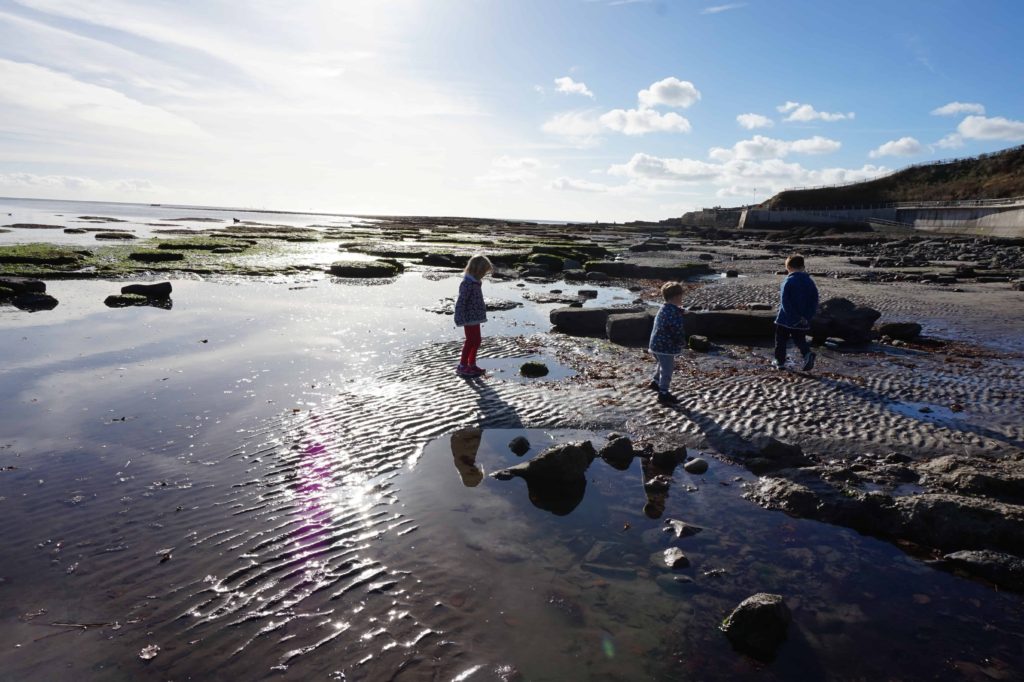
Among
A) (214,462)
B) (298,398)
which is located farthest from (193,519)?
(298,398)

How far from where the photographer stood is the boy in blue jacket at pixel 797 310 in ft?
43.9

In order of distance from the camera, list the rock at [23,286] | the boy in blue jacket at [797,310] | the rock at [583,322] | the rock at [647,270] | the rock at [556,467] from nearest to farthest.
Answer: the rock at [556,467], the boy in blue jacket at [797,310], the rock at [583,322], the rock at [23,286], the rock at [647,270]

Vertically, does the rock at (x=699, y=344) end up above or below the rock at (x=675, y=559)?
above

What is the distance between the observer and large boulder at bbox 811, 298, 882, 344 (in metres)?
16.1

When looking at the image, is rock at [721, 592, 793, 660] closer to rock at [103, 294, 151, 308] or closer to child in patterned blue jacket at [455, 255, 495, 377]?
child in patterned blue jacket at [455, 255, 495, 377]

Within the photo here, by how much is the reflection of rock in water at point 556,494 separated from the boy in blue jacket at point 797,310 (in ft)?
27.1

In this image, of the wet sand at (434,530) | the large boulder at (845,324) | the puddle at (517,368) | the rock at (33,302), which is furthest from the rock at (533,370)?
the rock at (33,302)

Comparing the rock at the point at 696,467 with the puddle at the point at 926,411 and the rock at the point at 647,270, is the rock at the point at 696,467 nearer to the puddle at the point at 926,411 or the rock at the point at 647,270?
the puddle at the point at 926,411

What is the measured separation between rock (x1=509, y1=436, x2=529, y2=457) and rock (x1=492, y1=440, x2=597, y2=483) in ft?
2.68

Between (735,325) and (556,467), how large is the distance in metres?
12.2

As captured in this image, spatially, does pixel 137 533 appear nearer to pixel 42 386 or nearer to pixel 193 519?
pixel 193 519

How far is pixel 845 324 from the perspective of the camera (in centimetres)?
1619

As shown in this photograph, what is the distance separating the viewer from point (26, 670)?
4.32 metres

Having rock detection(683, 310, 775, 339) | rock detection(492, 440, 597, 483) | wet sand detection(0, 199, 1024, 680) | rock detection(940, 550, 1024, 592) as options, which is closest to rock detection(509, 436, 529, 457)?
wet sand detection(0, 199, 1024, 680)
